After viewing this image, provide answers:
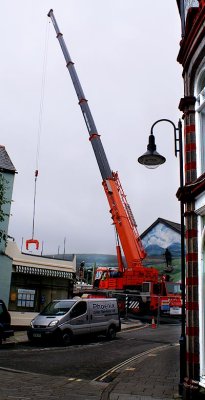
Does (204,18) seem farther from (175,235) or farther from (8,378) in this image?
(175,235)

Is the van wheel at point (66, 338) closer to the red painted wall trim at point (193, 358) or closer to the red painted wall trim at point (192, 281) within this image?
the red painted wall trim at point (193, 358)

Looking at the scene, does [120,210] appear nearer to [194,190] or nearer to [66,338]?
[66,338]

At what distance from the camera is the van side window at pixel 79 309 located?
708 inches

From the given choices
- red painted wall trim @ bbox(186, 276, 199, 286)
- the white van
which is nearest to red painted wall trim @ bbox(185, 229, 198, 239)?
red painted wall trim @ bbox(186, 276, 199, 286)

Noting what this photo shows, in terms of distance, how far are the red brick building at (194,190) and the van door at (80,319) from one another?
30.6 ft

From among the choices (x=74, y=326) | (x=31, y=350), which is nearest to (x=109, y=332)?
(x=74, y=326)

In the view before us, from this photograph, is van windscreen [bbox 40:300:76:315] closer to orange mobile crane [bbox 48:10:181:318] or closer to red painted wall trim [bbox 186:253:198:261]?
orange mobile crane [bbox 48:10:181:318]

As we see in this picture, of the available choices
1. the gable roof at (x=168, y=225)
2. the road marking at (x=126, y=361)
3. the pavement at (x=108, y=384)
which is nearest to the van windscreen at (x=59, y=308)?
the road marking at (x=126, y=361)

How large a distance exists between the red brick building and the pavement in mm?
969

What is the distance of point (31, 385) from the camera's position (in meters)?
9.97

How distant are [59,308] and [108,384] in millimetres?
8023

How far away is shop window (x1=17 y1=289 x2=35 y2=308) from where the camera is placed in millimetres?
22625

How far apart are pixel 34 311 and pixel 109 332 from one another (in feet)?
17.7

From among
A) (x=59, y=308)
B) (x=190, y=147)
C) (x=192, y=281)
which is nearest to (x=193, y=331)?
(x=192, y=281)
